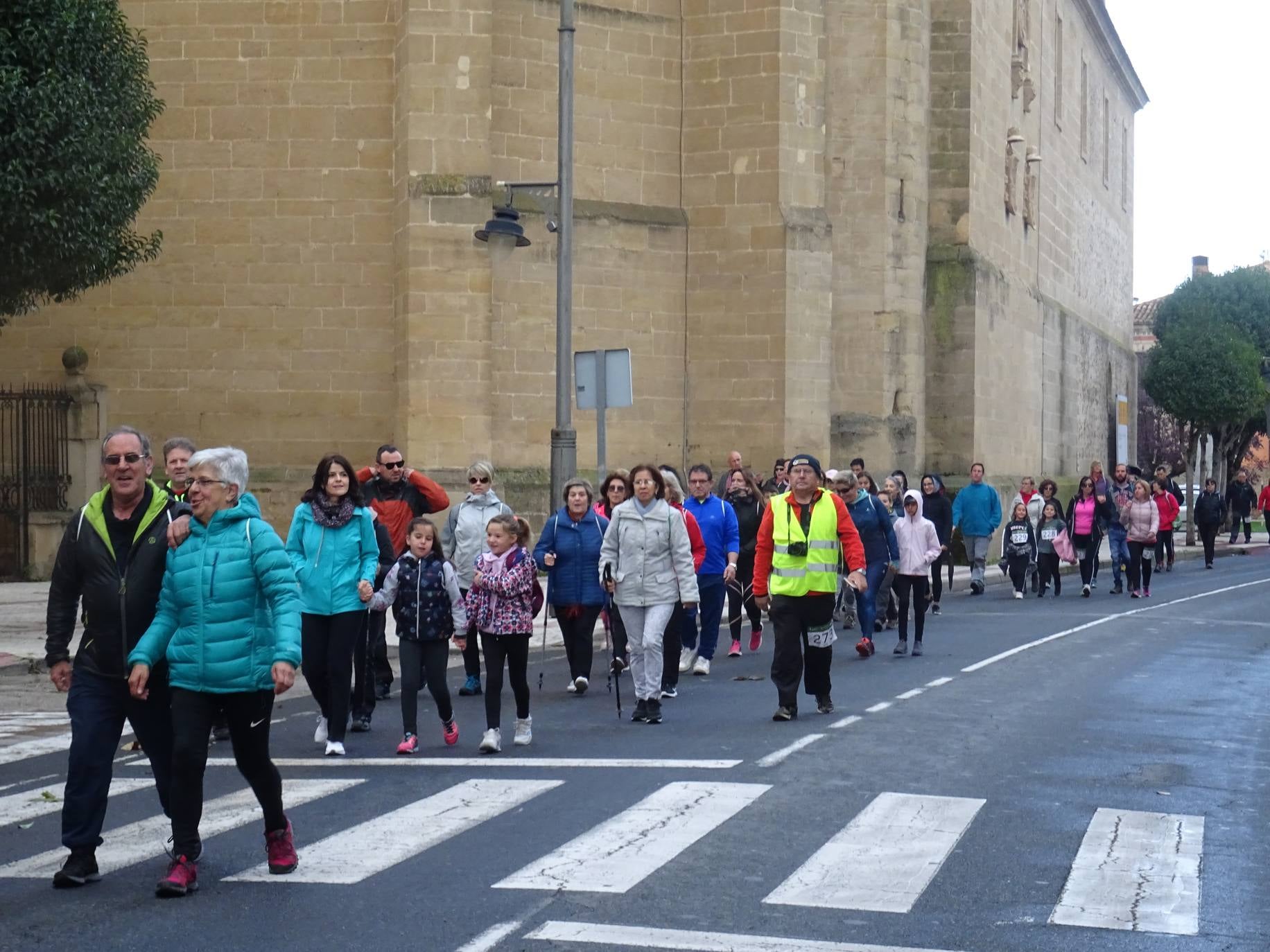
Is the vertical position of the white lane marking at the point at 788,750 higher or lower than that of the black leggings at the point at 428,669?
lower

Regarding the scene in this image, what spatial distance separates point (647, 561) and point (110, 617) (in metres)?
5.60

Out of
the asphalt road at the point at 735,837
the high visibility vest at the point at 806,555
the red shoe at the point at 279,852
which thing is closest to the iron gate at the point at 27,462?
the asphalt road at the point at 735,837

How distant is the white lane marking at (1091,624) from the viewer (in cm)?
1545

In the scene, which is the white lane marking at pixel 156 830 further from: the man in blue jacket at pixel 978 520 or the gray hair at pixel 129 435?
the man in blue jacket at pixel 978 520

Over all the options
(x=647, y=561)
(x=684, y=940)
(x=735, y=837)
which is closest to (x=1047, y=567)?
(x=647, y=561)

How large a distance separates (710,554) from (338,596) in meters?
5.48

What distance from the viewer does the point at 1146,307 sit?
325ft

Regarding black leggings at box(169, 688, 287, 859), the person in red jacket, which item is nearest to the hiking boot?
black leggings at box(169, 688, 287, 859)

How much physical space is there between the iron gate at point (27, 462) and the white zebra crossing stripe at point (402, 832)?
14.1m

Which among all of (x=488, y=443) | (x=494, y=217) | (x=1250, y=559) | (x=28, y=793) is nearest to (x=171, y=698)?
(x=28, y=793)

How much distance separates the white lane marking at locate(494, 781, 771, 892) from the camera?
671cm

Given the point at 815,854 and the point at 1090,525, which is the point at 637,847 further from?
the point at 1090,525

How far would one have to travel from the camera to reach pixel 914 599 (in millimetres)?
16344

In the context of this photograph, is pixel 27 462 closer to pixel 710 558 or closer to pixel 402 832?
pixel 710 558
